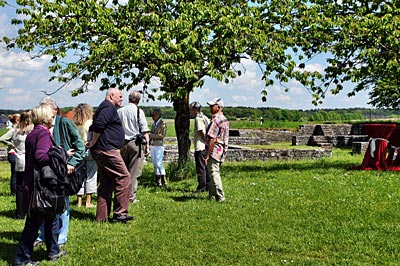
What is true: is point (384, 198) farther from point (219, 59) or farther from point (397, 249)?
point (219, 59)

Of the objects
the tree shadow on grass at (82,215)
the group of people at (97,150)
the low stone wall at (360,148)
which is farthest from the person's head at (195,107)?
the low stone wall at (360,148)

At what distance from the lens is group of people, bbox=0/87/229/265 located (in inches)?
191

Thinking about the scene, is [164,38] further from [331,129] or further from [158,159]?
[331,129]

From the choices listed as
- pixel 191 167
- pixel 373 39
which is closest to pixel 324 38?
pixel 373 39

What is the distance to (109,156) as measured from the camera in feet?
21.7

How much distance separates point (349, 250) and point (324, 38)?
8.03 metres

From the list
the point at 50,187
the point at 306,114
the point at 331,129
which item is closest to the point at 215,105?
the point at 50,187

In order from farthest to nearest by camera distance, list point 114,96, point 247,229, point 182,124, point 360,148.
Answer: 1. point 360,148
2. point 182,124
3. point 114,96
4. point 247,229

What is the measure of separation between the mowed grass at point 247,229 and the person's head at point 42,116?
1.48 meters

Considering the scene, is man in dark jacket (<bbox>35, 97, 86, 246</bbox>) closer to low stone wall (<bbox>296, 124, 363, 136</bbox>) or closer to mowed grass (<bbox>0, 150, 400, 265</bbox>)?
mowed grass (<bbox>0, 150, 400, 265</bbox>)

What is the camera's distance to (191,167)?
12250 mm

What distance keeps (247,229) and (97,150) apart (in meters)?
2.28

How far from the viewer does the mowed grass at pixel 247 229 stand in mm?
5184

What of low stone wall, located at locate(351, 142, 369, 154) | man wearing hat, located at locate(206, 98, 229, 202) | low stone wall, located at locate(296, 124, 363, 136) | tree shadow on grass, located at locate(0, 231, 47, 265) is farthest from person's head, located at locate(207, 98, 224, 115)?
low stone wall, located at locate(296, 124, 363, 136)
